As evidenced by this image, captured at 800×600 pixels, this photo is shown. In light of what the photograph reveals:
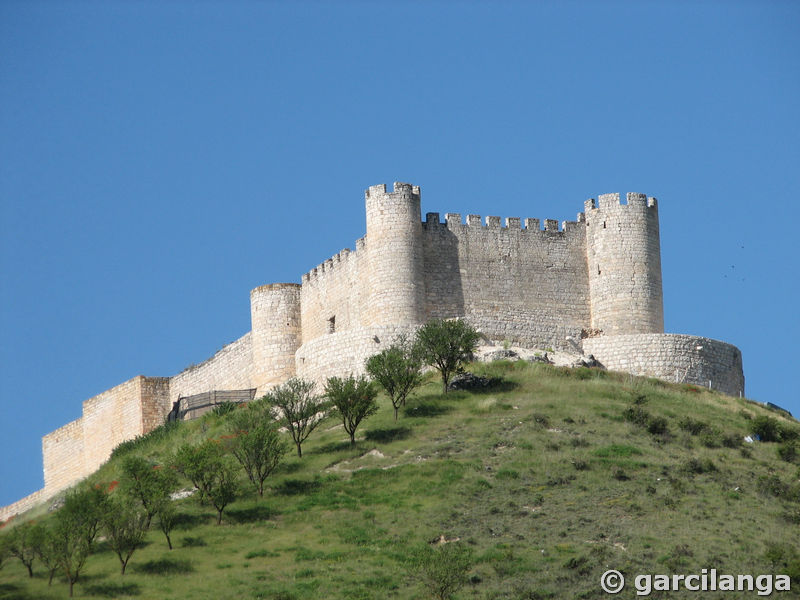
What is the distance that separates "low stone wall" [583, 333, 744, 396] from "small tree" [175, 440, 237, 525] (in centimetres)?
1544

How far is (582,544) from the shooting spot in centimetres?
3033

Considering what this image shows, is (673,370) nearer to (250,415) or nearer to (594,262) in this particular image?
(594,262)

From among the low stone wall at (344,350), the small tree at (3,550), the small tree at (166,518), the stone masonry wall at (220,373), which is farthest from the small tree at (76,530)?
the stone masonry wall at (220,373)

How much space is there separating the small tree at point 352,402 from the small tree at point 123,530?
7105 mm

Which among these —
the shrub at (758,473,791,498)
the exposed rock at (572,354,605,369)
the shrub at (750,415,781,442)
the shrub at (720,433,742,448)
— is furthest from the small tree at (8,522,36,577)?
the shrub at (750,415,781,442)

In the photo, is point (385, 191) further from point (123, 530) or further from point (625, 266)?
point (123, 530)

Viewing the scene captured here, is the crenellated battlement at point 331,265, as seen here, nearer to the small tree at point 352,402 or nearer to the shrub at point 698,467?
the small tree at point 352,402

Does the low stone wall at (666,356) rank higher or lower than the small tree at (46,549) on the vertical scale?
higher

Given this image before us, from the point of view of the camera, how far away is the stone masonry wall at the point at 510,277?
46469mm

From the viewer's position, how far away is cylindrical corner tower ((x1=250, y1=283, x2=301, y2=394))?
4994 centimetres

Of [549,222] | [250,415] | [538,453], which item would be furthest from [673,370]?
[250,415]

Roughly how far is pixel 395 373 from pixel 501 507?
7449 millimetres

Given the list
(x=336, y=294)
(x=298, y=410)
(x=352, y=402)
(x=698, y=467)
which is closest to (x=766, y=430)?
(x=698, y=467)

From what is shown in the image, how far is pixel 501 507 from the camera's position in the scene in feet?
107
